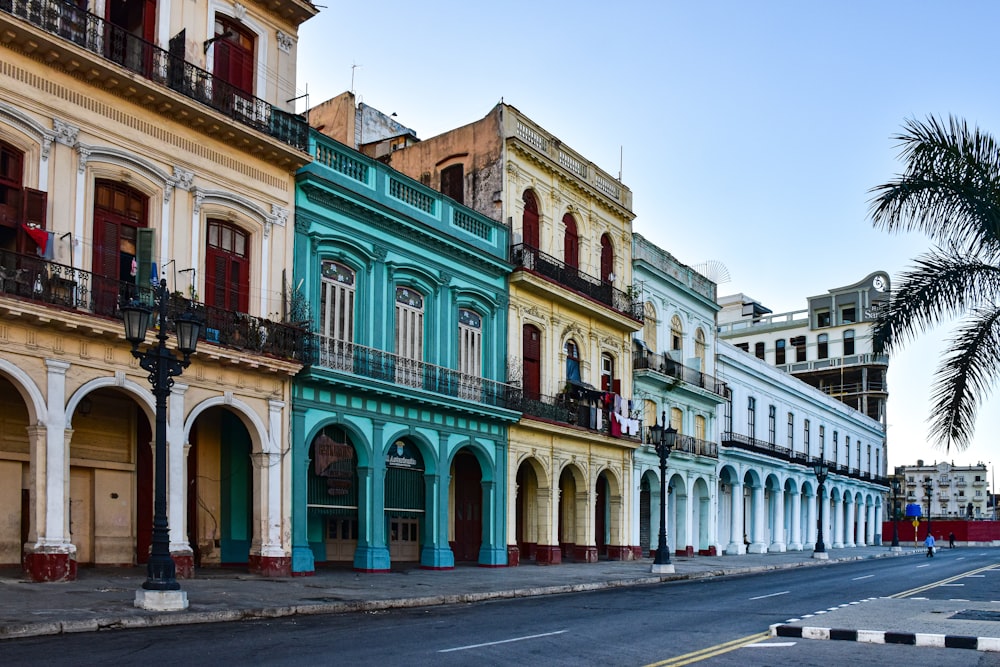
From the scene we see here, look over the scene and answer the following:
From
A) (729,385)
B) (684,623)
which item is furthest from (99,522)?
(729,385)

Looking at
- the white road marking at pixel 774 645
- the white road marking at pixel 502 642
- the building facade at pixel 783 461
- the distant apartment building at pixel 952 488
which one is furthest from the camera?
the distant apartment building at pixel 952 488

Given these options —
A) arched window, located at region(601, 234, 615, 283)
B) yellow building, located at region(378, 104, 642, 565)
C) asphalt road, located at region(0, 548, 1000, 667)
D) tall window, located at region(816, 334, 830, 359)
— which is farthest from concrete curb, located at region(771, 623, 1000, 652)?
tall window, located at region(816, 334, 830, 359)

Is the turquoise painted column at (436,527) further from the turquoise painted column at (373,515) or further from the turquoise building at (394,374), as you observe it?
the turquoise painted column at (373,515)

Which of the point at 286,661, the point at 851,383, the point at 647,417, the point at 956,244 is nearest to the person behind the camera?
the point at 286,661

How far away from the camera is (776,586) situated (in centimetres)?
2495

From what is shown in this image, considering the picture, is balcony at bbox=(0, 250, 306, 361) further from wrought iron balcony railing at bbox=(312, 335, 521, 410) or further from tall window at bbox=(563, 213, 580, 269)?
tall window at bbox=(563, 213, 580, 269)

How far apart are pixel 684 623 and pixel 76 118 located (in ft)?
42.9

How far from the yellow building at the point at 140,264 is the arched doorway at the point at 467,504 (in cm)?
864

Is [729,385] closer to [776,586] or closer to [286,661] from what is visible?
[776,586]

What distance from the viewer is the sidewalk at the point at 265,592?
13.7 m

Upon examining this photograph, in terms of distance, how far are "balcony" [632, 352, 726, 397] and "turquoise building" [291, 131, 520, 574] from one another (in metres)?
8.85

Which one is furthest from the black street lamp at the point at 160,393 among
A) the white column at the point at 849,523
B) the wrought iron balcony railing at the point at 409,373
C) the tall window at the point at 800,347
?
the tall window at the point at 800,347

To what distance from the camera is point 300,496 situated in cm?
2308

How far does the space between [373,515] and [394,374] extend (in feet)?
10.9
